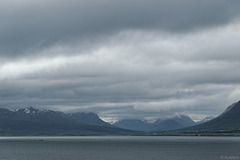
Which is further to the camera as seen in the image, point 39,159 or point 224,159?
point 39,159

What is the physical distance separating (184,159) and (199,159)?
25.0 ft

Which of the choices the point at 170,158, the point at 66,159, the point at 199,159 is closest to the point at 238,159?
the point at 199,159

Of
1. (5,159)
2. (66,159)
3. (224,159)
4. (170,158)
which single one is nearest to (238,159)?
(224,159)

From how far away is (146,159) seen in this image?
178125mm

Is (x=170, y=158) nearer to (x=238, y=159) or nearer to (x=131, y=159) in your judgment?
(x=131, y=159)

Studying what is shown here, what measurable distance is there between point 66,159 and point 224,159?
78022 millimetres

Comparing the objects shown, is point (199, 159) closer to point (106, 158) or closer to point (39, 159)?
point (106, 158)

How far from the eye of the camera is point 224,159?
162 m

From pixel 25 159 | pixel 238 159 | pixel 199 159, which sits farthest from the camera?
pixel 25 159

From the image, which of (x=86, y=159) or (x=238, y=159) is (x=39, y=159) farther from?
(x=238, y=159)

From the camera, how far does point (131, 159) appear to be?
177750 millimetres

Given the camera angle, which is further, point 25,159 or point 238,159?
point 25,159

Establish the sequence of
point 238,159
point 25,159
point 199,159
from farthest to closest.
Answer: point 25,159 < point 199,159 < point 238,159

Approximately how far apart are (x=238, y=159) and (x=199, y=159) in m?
19.8
